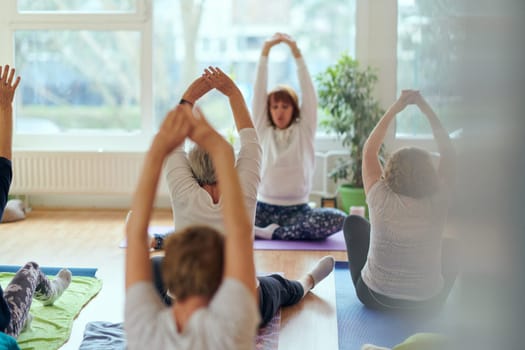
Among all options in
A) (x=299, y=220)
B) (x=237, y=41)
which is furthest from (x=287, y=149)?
(x=237, y=41)

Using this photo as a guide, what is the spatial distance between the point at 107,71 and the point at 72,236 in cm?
161

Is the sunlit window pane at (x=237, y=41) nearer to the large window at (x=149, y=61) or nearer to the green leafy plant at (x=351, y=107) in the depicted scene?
the large window at (x=149, y=61)

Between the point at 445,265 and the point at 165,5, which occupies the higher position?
the point at 165,5

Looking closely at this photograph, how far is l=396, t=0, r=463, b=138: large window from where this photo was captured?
170 centimetres

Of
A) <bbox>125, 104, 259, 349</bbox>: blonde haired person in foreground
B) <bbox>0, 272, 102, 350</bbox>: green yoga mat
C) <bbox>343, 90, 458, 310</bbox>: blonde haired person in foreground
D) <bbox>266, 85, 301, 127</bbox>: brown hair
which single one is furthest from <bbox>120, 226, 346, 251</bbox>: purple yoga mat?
<bbox>125, 104, 259, 349</bbox>: blonde haired person in foreground

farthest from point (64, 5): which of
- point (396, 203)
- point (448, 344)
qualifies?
point (448, 344)

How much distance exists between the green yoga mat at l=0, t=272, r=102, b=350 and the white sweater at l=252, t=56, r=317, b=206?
53.0 inches

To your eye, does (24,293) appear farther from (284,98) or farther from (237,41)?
(237,41)

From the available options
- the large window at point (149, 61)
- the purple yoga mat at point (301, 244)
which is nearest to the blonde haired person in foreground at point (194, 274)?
the purple yoga mat at point (301, 244)

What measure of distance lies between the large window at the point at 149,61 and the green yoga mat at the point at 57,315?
237cm

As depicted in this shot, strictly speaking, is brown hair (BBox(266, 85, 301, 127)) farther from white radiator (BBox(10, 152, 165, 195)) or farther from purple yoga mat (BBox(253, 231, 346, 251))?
white radiator (BBox(10, 152, 165, 195))

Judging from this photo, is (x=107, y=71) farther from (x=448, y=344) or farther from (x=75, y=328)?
(x=448, y=344)

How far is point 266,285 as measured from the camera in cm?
290

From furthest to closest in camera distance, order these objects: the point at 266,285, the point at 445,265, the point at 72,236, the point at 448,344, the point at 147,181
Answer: the point at 72,236 → the point at 266,285 → the point at 445,265 → the point at 448,344 → the point at 147,181
